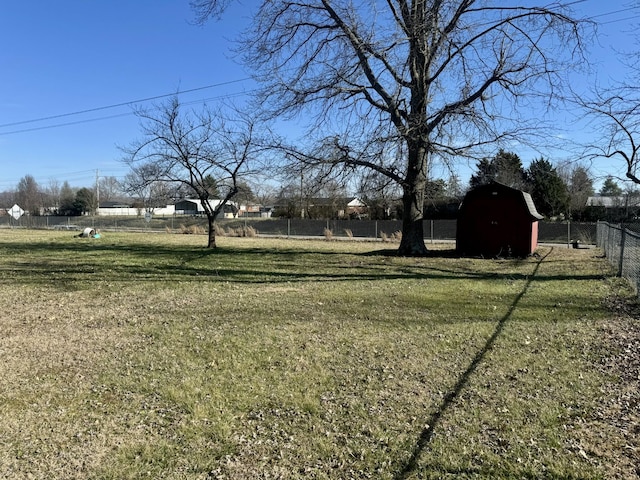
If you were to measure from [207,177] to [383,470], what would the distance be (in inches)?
906

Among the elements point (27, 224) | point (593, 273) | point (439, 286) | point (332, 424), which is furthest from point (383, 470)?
point (27, 224)

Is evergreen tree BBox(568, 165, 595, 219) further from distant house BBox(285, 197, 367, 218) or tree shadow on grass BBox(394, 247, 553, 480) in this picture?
tree shadow on grass BBox(394, 247, 553, 480)

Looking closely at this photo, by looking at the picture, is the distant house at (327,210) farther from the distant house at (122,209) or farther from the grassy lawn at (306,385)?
the distant house at (122,209)

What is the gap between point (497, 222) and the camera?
688 inches

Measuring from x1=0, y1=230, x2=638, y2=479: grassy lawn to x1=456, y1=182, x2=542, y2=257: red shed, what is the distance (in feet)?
25.9

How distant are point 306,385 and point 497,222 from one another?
14.8m

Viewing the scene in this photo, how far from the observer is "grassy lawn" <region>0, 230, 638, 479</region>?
127 inches

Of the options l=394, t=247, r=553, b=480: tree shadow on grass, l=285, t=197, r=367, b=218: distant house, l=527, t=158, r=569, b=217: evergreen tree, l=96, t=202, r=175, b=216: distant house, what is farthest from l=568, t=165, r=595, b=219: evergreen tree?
l=96, t=202, r=175, b=216: distant house

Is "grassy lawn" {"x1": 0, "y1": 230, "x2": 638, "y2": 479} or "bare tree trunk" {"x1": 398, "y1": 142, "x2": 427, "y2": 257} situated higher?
"bare tree trunk" {"x1": 398, "y1": 142, "x2": 427, "y2": 257}

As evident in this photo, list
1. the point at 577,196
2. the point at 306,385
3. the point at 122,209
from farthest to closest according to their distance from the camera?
the point at 122,209
the point at 577,196
the point at 306,385

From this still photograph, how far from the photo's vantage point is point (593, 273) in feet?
41.6

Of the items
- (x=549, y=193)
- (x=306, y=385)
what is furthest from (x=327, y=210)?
(x=306, y=385)

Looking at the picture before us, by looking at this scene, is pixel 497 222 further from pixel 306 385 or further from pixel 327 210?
pixel 327 210

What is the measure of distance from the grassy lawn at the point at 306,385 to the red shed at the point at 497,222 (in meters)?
7.89
